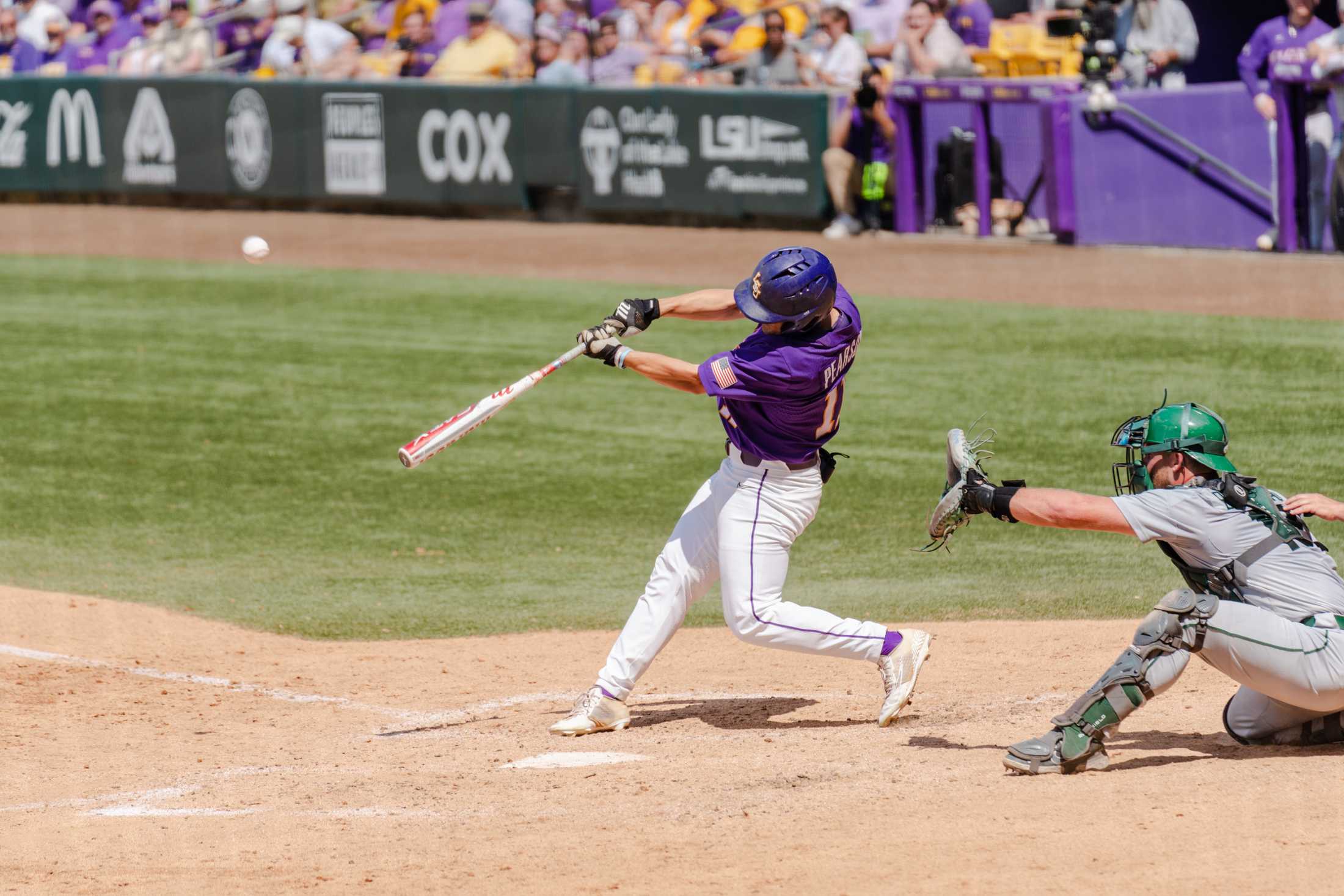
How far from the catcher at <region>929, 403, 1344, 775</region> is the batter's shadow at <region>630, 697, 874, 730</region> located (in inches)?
41.1

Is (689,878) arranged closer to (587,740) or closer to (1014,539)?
(587,740)

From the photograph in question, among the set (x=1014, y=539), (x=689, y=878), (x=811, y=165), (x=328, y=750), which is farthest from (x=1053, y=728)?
(x=811, y=165)

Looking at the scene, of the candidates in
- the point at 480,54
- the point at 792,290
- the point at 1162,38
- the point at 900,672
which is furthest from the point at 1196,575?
the point at 480,54

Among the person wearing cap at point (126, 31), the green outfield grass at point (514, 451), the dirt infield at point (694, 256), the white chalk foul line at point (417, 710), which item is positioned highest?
the person wearing cap at point (126, 31)

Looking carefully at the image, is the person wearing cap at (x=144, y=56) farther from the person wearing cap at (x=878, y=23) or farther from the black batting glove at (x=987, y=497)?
the black batting glove at (x=987, y=497)

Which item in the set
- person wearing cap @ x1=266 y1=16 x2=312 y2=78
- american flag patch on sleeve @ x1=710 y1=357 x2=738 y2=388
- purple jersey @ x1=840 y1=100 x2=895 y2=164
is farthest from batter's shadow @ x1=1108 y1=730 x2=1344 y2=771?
person wearing cap @ x1=266 y1=16 x2=312 y2=78

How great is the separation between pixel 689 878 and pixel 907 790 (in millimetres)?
860

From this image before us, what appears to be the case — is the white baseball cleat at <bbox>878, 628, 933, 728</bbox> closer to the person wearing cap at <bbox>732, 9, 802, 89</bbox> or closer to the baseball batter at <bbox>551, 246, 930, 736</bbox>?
the baseball batter at <bbox>551, 246, 930, 736</bbox>

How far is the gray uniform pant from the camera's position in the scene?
495cm

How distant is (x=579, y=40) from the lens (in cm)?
2128

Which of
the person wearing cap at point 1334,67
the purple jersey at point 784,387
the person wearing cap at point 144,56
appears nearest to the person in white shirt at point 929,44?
the person wearing cap at point 1334,67

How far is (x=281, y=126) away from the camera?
2330 cm

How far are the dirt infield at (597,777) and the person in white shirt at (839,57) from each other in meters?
12.6

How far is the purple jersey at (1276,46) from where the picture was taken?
1578cm
